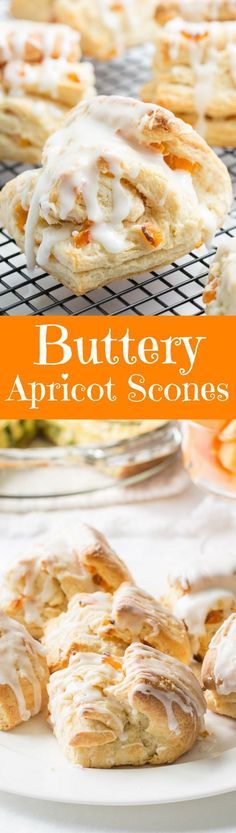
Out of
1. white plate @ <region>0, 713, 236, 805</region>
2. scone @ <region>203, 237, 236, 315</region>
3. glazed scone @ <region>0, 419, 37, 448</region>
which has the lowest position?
glazed scone @ <region>0, 419, 37, 448</region>

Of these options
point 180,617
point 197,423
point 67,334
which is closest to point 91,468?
point 197,423

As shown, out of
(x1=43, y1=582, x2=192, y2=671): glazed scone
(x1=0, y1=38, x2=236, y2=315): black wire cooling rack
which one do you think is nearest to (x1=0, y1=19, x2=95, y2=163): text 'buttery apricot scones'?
(x1=0, y1=38, x2=236, y2=315): black wire cooling rack

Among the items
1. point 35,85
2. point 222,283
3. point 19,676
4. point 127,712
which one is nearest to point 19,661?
point 19,676

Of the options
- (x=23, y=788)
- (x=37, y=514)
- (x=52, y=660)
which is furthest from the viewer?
(x=37, y=514)

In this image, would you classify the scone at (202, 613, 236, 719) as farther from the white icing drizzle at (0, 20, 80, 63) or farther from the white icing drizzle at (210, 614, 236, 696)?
the white icing drizzle at (0, 20, 80, 63)

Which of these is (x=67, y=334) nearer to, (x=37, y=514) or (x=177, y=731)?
(x=177, y=731)
